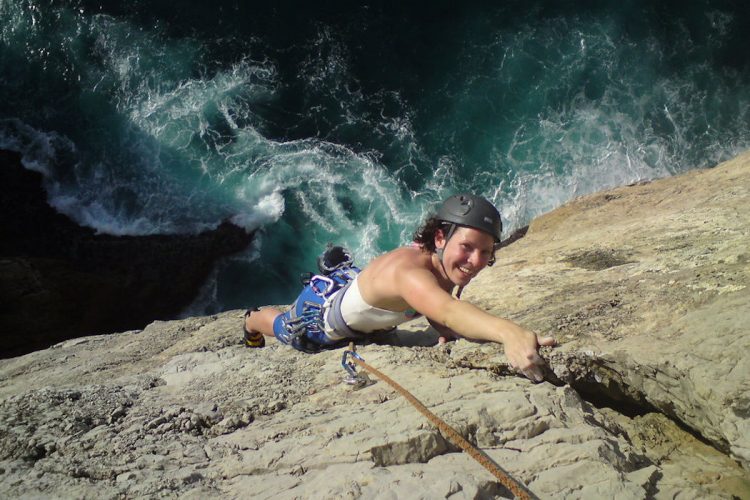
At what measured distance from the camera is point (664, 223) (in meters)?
5.12

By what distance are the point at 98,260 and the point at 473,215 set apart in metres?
9.28

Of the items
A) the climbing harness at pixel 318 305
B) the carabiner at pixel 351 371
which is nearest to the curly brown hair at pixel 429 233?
the carabiner at pixel 351 371

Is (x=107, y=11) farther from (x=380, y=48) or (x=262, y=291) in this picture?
(x=262, y=291)

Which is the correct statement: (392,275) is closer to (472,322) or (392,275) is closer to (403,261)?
(403,261)

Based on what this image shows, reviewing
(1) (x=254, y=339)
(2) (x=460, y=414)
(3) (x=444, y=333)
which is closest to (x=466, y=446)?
(2) (x=460, y=414)

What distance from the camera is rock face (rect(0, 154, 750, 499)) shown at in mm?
2387

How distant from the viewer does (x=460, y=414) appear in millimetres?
2732

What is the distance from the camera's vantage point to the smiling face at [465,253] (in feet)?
9.61

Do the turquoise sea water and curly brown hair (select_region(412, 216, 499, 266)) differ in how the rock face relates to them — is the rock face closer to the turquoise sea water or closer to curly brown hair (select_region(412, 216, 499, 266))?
curly brown hair (select_region(412, 216, 499, 266))

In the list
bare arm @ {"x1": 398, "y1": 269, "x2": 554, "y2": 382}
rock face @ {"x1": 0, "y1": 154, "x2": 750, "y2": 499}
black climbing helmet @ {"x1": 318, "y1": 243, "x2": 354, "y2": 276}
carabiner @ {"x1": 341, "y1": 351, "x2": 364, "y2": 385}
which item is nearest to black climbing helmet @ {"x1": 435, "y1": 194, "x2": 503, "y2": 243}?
bare arm @ {"x1": 398, "y1": 269, "x2": 554, "y2": 382}

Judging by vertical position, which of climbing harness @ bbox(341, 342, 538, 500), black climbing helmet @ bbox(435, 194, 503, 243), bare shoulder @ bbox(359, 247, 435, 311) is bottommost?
climbing harness @ bbox(341, 342, 538, 500)

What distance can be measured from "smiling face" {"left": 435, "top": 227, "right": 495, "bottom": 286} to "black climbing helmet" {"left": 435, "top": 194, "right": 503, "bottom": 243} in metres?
0.03

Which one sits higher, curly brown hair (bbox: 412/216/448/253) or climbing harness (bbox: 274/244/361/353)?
curly brown hair (bbox: 412/216/448/253)

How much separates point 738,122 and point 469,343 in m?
10.0
